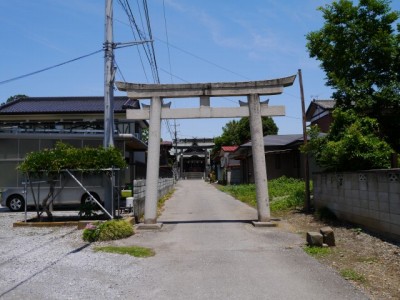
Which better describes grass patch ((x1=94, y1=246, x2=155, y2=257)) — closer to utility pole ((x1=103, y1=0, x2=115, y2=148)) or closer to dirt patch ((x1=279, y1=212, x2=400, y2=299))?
dirt patch ((x1=279, y1=212, x2=400, y2=299))

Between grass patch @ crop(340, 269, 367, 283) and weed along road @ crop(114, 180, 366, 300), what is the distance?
0.16m

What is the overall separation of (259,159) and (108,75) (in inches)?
237

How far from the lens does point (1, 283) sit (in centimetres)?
649

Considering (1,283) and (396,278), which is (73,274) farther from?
(396,278)

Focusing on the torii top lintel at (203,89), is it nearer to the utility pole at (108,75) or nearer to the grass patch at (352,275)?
the utility pole at (108,75)

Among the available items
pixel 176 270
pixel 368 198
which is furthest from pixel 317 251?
pixel 176 270

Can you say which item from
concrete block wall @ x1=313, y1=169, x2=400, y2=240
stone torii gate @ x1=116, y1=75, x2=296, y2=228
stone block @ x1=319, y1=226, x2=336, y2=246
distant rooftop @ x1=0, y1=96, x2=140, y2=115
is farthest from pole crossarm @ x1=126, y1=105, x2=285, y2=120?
distant rooftop @ x1=0, y1=96, x2=140, y2=115

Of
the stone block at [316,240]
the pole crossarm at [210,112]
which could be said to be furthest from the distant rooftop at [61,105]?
the stone block at [316,240]

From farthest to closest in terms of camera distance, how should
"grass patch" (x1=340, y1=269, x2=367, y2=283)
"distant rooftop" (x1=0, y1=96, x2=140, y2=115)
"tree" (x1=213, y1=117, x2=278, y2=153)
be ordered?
"tree" (x1=213, y1=117, x2=278, y2=153)
"distant rooftop" (x1=0, y1=96, x2=140, y2=115)
"grass patch" (x1=340, y1=269, x2=367, y2=283)

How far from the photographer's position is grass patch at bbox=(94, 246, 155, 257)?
8.86 metres

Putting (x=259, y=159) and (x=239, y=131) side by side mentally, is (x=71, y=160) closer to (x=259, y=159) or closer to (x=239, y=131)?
(x=259, y=159)

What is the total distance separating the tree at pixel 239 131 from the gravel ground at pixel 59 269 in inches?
1920

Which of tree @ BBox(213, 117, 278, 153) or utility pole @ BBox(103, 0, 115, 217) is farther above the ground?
tree @ BBox(213, 117, 278, 153)

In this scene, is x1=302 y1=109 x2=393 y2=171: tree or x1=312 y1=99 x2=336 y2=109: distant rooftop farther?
x1=312 y1=99 x2=336 y2=109: distant rooftop
